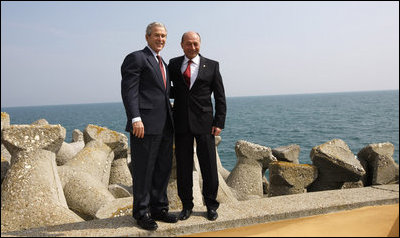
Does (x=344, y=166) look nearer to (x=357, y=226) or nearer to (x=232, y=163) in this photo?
(x=357, y=226)

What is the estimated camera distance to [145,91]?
2932 millimetres

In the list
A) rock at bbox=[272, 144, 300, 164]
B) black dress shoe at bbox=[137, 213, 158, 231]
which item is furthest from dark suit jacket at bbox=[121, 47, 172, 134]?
rock at bbox=[272, 144, 300, 164]

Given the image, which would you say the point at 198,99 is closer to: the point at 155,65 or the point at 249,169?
the point at 155,65

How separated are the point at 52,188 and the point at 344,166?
3932mm

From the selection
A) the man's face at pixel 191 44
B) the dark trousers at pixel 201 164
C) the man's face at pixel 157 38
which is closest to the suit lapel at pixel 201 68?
the man's face at pixel 191 44

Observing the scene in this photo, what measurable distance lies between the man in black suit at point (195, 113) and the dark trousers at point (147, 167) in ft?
0.57

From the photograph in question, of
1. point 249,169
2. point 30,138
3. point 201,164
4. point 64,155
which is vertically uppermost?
point 30,138

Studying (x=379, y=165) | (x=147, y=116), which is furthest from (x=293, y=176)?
(x=147, y=116)

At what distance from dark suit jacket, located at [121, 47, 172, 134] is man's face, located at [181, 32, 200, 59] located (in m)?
0.32

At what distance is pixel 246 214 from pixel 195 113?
101 cm

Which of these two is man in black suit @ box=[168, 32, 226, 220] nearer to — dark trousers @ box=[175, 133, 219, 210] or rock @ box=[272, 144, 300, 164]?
dark trousers @ box=[175, 133, 219, 210]

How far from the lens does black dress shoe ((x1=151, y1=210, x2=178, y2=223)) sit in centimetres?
296

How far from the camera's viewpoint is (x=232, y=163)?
1881 cm

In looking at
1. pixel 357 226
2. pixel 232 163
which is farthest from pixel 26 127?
pixel 232 163
